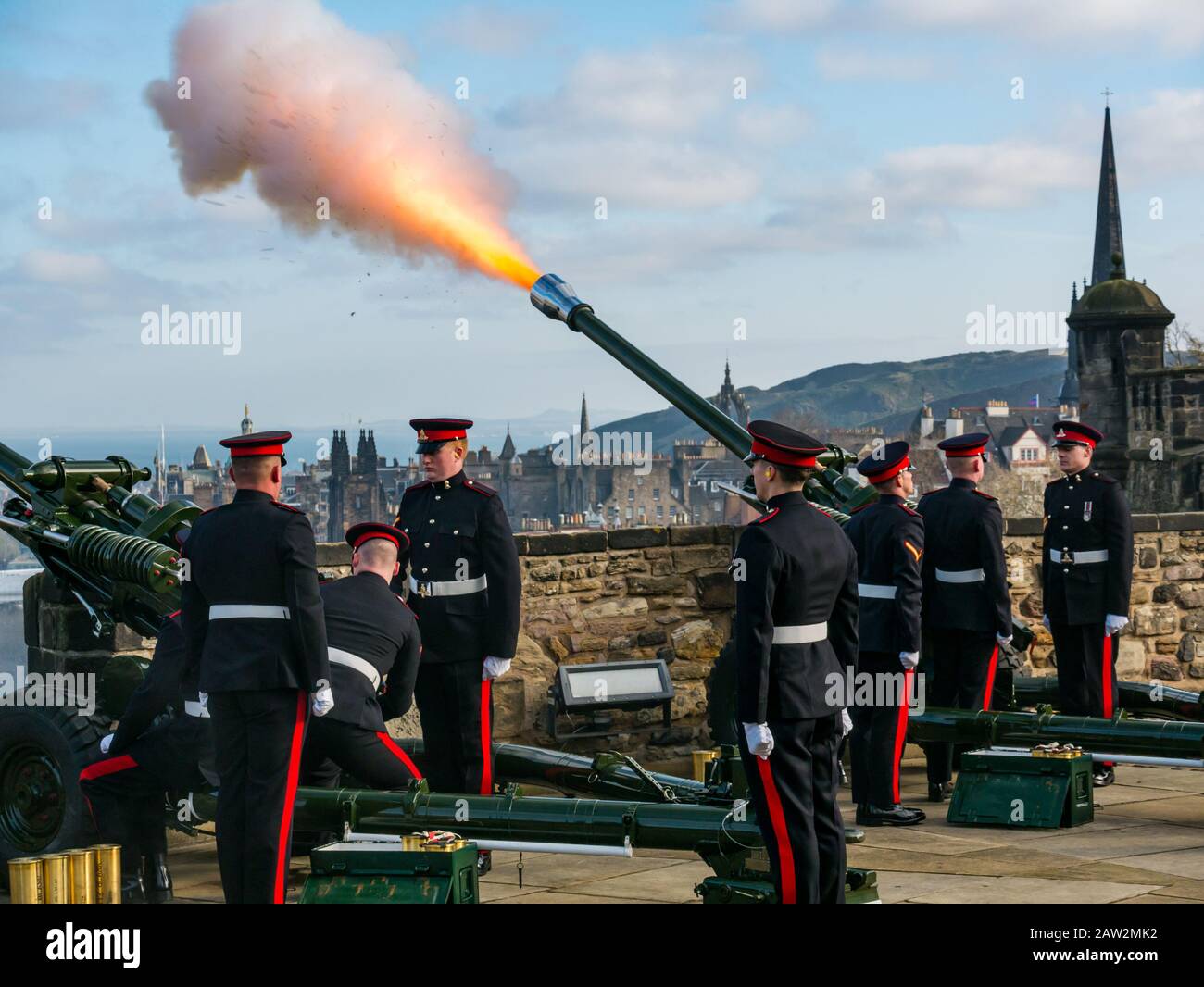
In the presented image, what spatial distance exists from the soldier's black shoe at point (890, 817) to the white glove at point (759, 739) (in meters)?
2.71

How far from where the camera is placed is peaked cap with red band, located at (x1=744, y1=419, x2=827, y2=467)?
20.2 feet

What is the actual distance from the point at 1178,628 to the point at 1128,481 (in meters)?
20.8

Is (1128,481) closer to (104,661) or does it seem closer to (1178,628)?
(1178,628)

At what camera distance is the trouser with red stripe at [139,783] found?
699cm

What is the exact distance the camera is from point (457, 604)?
7844mm

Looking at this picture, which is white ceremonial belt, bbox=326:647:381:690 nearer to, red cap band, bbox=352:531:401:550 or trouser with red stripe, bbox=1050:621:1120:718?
red cap band, bbox=352:531:401:550

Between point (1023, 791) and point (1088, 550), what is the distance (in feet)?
6.66

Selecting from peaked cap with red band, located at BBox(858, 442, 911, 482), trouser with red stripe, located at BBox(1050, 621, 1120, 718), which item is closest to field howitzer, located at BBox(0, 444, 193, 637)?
peaked cap with red band, located at BBox(858, 442, 911, 482)

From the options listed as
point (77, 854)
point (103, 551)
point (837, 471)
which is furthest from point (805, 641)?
point (837, 471)

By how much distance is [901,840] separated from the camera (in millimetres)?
8016

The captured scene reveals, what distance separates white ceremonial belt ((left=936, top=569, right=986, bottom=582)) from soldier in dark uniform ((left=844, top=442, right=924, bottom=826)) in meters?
0.73

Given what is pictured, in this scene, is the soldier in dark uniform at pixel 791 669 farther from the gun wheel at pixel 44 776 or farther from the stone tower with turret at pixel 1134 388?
the stone tower with turret at pixel 1134 388

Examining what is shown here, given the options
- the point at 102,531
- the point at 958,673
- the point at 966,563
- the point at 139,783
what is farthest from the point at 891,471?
the point at 139,783

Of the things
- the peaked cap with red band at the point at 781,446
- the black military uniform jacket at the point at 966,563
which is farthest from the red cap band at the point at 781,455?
the black military uniform jacket at the point at 966,563
